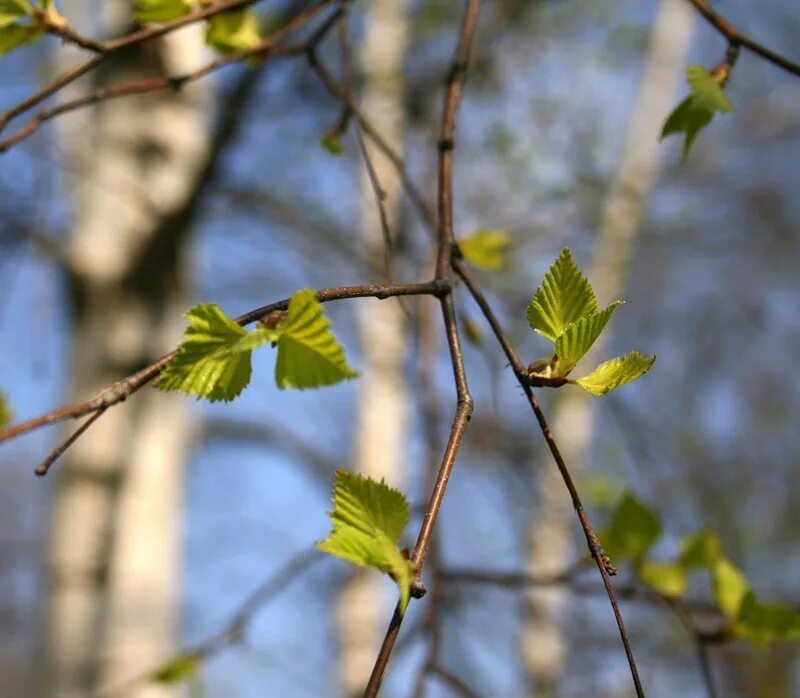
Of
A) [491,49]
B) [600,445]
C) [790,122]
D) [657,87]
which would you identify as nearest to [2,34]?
[491,49]

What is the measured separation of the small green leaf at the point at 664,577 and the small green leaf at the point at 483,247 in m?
0.29

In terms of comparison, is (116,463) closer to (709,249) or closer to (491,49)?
(491,49)

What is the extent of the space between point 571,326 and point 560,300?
0.08 feet

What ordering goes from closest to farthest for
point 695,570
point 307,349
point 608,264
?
point 307,349 < point 695,570 < point 608,264

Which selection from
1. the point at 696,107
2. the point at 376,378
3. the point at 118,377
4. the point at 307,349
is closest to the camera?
the point at 307,349

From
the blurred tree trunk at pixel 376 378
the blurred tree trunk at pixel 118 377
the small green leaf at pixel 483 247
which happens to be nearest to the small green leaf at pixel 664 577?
the small green leaf at pixel 483 247

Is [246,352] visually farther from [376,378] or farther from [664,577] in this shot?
[376,378]

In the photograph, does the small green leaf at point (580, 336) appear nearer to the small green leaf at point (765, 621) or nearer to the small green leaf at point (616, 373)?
the small green leaf at point (616, 373)

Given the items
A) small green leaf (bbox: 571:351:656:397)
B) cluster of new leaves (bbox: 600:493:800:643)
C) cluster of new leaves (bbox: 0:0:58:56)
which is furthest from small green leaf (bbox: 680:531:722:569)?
cluster of new leaves (bbox: 0:0:58:56)

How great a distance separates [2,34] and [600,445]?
4.22 metres

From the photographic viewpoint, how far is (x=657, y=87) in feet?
14.9

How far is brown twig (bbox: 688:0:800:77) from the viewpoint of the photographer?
1.56 ft

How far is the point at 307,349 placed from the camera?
0.31 m

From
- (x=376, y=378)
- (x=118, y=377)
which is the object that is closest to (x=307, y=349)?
(x=118, y=377)
